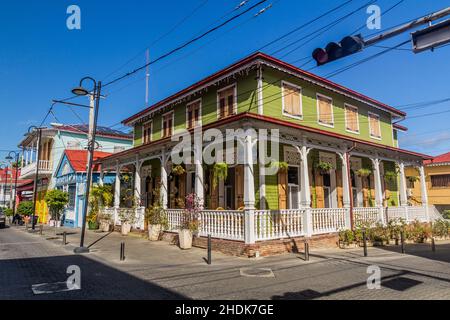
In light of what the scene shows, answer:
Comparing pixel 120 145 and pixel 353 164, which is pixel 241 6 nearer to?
pixel 353 164

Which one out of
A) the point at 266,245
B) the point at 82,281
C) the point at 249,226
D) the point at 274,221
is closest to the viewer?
the point at 82,281

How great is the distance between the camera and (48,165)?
3139cm

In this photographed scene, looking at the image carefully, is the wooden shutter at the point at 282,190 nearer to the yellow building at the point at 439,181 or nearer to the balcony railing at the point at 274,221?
the balcony railing at the point at 274,221

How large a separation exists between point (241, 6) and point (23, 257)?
11.1 meters

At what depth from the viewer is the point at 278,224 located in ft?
39.2

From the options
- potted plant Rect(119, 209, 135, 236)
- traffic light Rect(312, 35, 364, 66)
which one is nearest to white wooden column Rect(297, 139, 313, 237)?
traffic light Rect(312, 35, 364, 66)

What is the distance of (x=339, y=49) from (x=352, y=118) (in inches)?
517

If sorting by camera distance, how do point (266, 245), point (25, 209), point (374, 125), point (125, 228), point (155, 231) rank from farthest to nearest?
point (25, 209) → point (374, 125) → point (125, 228) → point (155, 231) → point (266, 245)

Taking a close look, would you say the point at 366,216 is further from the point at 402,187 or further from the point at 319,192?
the point at 402,187

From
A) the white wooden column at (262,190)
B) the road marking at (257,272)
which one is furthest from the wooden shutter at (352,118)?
the road marking at (257,272)

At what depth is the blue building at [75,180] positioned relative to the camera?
24688 millimetres

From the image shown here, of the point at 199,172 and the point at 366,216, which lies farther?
the point at 366,216

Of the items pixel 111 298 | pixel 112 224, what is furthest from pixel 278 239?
pixel 112 224

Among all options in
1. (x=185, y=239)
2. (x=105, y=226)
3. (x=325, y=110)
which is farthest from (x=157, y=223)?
(x=325, y=110)
